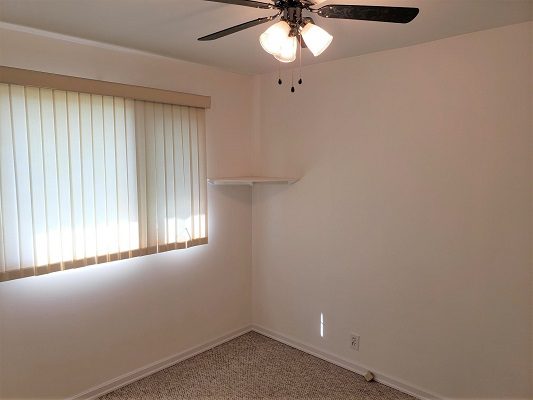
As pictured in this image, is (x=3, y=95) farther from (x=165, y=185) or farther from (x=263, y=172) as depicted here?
(x=263, y=172)

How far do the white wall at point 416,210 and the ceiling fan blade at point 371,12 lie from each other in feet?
3.72

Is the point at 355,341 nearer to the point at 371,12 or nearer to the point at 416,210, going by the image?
the point at 416,210

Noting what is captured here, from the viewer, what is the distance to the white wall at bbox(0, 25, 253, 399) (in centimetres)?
227

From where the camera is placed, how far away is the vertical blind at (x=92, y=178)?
2.19m

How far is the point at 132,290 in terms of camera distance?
277 cm

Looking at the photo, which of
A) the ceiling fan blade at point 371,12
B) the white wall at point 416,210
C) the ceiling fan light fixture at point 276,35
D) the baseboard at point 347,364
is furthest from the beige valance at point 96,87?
the baseboard at point 347,364

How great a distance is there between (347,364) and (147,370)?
155 centimetres

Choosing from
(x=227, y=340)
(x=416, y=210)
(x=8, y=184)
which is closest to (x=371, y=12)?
(x=416, y=210)

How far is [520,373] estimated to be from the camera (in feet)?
7.21

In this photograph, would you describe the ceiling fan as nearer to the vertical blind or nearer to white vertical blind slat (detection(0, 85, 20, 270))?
the vertical blind

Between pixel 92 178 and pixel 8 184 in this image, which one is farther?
pixel 92 178

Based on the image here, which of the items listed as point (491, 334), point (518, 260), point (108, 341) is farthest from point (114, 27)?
point (491, 334)

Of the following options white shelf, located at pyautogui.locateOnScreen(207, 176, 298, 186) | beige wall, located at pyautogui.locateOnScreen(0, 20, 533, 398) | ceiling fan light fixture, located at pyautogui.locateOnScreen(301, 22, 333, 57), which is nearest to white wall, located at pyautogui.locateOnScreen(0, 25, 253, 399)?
beige wall, located at pyautogui.locateOnScreen(0, 20, 533, 398)

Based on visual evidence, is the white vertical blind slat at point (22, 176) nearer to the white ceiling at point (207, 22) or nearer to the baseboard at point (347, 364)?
the white ceiling at point (207, 22)
